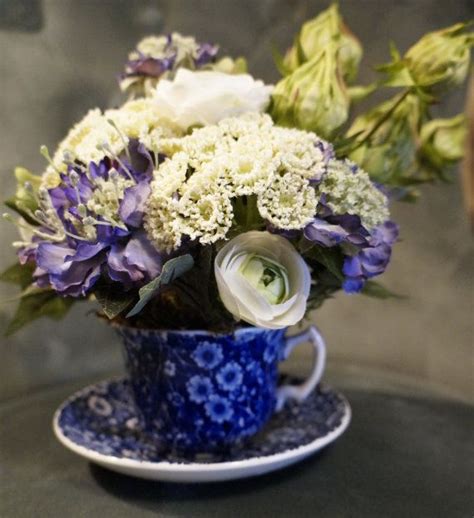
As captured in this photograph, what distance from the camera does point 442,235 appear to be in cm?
95

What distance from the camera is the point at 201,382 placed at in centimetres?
62

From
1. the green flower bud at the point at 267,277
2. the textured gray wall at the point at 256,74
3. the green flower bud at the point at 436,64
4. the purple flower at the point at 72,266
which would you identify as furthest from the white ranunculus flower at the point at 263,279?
the textured gray wall at the point at 256,74

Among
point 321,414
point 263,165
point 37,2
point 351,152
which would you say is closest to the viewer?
point 263,165

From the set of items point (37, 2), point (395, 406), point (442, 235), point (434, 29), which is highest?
point (37, 2)

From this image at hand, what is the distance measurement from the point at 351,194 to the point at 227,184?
0.11 metres

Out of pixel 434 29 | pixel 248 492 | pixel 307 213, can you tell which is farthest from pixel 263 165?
pixel 434 29

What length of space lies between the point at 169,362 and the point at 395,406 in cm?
36

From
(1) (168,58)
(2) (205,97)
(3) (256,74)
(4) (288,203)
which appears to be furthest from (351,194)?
(3) (256,74)

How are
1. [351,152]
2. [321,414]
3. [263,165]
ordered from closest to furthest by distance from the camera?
[263,165]
[351,152]
[321,414]

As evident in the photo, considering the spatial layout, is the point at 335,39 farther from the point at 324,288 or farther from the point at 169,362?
the point at 169,362

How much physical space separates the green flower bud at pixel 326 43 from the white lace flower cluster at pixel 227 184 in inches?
6.6

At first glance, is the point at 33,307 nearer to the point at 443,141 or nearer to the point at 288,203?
the point at 288,203

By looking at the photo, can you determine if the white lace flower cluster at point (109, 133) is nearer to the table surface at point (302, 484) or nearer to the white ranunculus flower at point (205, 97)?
the white ranunculus flower at point (205, 97)

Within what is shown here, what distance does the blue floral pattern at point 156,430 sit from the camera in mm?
667
